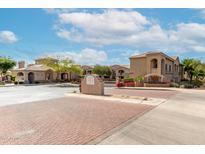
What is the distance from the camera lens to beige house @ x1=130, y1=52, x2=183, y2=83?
37662 millimetres

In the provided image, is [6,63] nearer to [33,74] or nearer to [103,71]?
[33,74]

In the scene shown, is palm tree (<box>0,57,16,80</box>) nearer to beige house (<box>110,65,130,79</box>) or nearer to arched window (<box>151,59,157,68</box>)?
beige house (<box>110,65,130,79</box>)

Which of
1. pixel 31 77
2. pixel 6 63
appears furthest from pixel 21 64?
pixel 6 63

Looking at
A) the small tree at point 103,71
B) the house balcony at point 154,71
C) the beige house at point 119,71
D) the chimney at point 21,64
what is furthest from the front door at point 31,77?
the house balcony at point 154,71

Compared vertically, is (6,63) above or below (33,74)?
above

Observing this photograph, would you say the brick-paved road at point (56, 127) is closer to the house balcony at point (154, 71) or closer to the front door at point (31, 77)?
the house balcony at point (154, 71)

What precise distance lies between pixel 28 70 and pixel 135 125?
4404cm

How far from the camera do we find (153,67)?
39.3 m

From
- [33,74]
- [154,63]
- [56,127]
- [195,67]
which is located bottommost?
[56,127]

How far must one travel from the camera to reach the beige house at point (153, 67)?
37.7 m

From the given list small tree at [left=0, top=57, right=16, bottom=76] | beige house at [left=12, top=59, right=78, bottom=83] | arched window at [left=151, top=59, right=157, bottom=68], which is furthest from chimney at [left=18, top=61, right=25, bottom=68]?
arched window at [left=151, top=59, right=157, bottom=68]

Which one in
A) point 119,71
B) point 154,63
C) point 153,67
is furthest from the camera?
point 119,71
